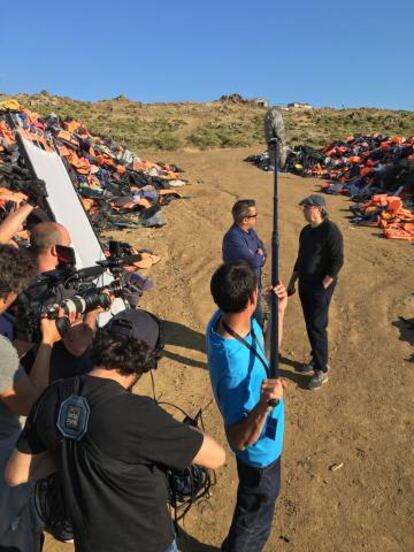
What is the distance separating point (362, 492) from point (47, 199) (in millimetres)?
4213

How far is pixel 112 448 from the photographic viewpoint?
1.82 metres

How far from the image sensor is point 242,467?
9.43 feet

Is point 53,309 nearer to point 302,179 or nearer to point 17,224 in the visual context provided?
point 17,224

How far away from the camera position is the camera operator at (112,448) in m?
1.83

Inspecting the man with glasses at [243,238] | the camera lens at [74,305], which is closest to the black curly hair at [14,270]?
the camera lens at [74,305]

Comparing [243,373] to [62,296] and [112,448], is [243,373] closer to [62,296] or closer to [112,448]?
[112,448]

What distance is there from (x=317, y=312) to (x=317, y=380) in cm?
87

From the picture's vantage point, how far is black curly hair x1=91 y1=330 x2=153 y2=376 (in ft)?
6.59

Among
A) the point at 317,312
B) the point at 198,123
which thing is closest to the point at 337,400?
the point at 317,312

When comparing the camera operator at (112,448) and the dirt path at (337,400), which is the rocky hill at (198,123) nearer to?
the dirt path at (337,400)

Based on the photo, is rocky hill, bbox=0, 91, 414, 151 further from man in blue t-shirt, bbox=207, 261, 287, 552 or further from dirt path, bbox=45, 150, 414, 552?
man in blue t-shirt, bbox=207, 261, 287, 552

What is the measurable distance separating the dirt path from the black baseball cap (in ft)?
7.88

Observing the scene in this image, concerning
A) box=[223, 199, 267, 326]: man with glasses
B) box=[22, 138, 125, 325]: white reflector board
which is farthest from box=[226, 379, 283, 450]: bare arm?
box=[22, 138, 125, 325]: white reflector board

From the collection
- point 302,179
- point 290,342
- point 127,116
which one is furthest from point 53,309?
point 127,116
